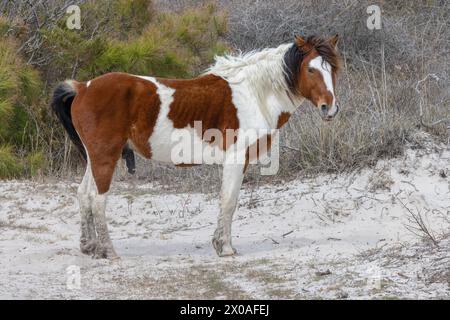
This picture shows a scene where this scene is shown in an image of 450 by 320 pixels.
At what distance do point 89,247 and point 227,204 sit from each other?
1.16 meters

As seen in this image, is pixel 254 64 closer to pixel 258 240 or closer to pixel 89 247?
pixel 258 240

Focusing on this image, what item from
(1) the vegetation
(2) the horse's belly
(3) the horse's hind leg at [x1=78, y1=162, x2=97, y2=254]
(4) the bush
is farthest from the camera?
(1) the vegetation

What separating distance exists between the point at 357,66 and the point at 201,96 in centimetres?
715

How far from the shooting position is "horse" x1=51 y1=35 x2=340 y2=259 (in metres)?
6.47

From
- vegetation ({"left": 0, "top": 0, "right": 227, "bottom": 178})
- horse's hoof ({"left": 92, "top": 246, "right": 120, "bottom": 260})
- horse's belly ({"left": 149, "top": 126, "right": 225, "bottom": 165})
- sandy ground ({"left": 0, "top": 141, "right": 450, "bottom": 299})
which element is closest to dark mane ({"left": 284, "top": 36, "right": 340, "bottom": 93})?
horse's belly ({"left": 149, "top": 126, "right": 225, "bottom": 165})

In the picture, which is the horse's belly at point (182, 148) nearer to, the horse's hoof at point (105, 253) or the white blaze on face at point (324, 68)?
the horse's hoof at point (105, 253)

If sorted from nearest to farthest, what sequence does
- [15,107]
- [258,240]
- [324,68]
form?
[324,68], [258,240], [15,107]

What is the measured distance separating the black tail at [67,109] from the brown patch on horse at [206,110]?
20.5 inches

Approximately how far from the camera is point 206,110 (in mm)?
6629

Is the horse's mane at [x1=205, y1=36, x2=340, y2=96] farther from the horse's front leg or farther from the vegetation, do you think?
the vegetation

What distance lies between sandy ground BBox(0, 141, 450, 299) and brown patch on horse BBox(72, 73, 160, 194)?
31.7 inches

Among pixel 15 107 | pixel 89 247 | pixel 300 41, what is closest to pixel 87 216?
pixel 89 247

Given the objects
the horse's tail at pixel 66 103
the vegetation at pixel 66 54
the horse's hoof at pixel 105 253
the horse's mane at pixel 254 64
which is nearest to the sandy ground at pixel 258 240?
the horse's hoof at pixel 105 253

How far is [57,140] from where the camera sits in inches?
425
